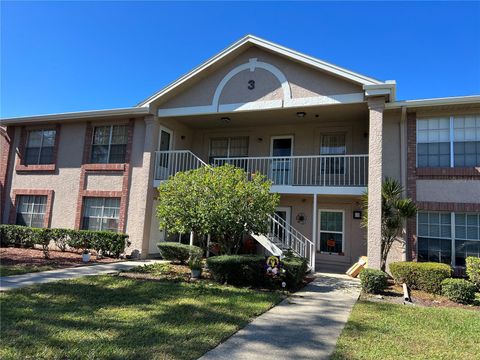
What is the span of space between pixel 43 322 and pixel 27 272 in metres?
4.93

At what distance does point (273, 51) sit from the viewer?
12.6 metres

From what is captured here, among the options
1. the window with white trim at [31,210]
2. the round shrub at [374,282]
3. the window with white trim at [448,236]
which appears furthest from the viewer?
the window with white trim at [31,210]

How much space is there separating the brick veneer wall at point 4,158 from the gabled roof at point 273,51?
799 cm

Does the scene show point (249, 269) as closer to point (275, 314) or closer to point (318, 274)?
point (275, 314)

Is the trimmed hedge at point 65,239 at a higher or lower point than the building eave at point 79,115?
lower

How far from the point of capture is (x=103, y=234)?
1378 cm

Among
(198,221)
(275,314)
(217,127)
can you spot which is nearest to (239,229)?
(198,221)

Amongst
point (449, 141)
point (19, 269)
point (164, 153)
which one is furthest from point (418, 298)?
point (164, 153)

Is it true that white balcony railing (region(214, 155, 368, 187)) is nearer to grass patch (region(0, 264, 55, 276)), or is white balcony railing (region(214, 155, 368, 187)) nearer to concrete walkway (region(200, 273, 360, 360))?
concrete walkway (region(200, 273, 360, 360))

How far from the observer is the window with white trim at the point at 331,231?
13.7 metres

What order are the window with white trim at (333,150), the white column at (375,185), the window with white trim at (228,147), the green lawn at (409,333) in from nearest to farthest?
the green lawn at (409,333), the white column at (375,185), the window with white trim at (333,150), the window with white trim at (228,147)

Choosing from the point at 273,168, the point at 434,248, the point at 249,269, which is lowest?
the point at 249,269

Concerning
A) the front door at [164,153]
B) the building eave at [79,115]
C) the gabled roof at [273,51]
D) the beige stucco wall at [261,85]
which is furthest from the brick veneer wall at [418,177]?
the building eave at [79,115]

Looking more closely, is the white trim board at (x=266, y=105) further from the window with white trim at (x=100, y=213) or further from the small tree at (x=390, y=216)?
the window with white trim at (x=100, y=213)
